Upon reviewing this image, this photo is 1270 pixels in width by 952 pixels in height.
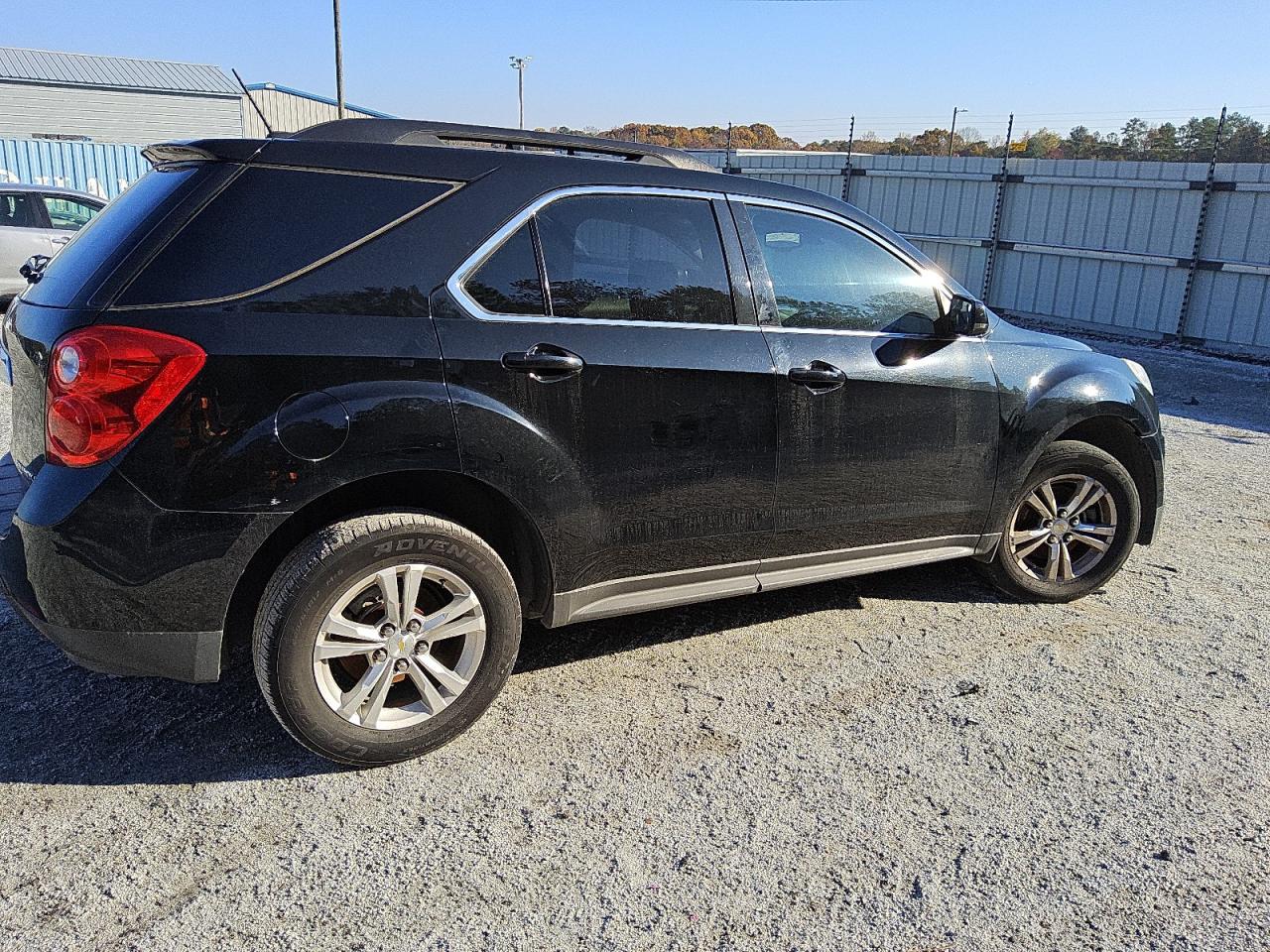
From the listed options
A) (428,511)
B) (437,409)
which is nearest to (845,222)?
(437,409)

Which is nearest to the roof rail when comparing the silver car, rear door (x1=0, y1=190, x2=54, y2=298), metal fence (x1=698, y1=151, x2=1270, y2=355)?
the silver car

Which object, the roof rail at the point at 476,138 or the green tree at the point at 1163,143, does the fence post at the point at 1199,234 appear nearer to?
the roof rail at the point at 476,138

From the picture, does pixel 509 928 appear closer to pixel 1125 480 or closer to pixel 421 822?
pixel 421 822

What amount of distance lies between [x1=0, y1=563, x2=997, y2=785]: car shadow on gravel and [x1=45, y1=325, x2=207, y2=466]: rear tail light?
76cm

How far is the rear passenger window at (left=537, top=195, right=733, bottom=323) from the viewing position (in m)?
3.17

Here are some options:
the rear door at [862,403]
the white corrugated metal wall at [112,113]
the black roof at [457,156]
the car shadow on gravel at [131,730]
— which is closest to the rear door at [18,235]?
the car shadow on gravel at [131,730]

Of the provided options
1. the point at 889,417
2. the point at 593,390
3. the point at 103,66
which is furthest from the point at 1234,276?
the point at 103,66

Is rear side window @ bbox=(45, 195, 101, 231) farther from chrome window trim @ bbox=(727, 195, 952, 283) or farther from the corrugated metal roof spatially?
the corrugated metal roof

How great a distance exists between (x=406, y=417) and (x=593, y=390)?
612mm

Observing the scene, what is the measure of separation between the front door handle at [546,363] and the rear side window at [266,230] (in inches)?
21.3

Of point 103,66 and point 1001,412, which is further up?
point 103,66

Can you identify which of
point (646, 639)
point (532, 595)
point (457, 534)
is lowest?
point (646, 639)

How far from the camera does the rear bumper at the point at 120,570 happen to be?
262 cm

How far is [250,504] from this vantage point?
269 centimetres
